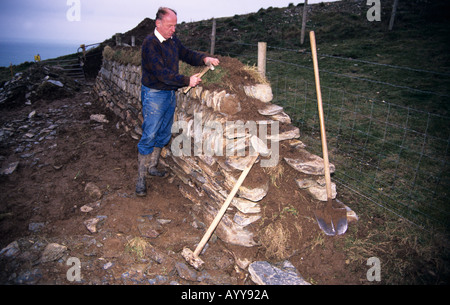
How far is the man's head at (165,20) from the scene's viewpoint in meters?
3.67

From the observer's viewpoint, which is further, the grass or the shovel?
the shovel

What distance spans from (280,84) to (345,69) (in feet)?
8.40

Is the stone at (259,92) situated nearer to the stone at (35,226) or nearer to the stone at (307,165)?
the stone at (307,165)

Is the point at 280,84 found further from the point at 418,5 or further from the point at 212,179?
the point at 418,5

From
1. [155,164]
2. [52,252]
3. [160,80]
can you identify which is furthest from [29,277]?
[160,80]

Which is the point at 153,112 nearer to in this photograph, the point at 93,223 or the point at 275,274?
the point at 93,223

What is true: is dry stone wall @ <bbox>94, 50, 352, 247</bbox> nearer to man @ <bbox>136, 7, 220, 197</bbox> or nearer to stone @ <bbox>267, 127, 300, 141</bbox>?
stone @ <bbox>267, 127, 300, 141</bbox>

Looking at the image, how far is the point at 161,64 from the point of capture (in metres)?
3.74

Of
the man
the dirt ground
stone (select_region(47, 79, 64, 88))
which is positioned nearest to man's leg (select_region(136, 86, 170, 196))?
the man

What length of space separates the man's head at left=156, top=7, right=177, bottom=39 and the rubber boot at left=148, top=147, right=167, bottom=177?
6.30ft

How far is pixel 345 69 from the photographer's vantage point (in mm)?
9477

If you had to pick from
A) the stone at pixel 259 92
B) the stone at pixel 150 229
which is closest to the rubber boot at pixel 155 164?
the stone at pixel 150 229

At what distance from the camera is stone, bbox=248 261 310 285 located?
2896 millimetres
